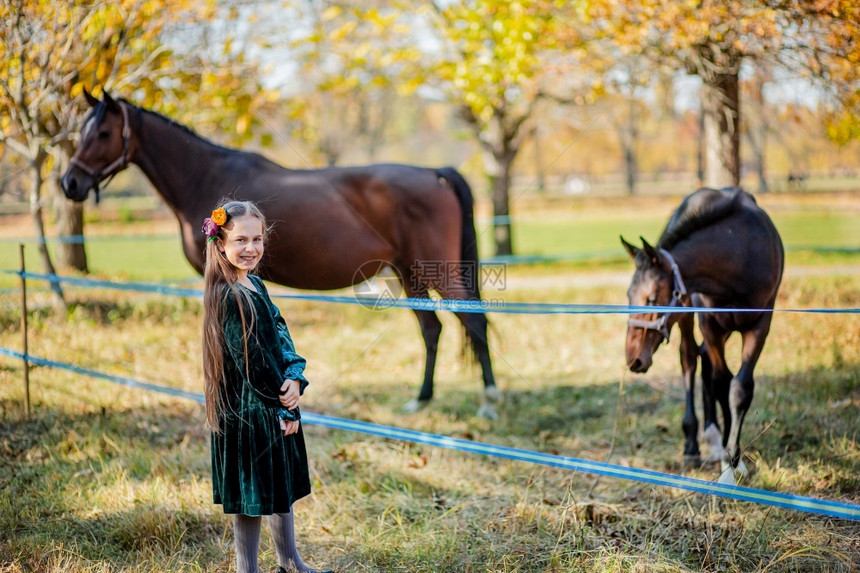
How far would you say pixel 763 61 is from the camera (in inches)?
291

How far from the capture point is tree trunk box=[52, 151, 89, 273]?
10711 mm

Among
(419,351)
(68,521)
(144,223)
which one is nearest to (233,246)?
(68,521)

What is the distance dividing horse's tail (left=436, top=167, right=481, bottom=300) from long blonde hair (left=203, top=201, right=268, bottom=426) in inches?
128

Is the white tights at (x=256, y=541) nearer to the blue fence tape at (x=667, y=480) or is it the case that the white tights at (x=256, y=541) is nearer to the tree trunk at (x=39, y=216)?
the blue fence tape at (x=667, y=480)

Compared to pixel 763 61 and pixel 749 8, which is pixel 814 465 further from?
pixel 763 61

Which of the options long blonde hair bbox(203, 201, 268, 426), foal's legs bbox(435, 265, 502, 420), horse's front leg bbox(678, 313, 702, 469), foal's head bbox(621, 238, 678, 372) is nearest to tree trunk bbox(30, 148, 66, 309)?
foal's legs bbox(435, 265, 502, 420)

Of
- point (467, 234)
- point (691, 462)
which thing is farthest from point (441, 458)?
point (467, 234)

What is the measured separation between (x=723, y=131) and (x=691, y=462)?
17.1ft

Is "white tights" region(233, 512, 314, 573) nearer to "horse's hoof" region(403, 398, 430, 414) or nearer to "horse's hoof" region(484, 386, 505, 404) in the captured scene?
"horse's hoof" region(403, 398, 430, 414)

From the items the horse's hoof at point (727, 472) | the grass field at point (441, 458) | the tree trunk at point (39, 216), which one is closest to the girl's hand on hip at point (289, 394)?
the grass field at point (441, 458)

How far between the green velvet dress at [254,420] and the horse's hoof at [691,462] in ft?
8.88

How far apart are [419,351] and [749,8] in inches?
185

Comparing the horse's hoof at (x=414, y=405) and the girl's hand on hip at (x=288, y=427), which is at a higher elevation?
the girl's hand on hip at (x=288, y=427)

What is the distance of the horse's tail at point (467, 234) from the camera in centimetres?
577
